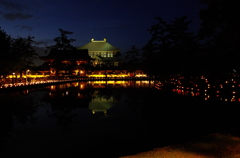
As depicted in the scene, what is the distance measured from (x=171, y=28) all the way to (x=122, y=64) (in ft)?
94.7

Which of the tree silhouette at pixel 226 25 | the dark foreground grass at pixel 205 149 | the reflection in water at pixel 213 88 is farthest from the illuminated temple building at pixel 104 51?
the dark foreground grass at pixel 205 149

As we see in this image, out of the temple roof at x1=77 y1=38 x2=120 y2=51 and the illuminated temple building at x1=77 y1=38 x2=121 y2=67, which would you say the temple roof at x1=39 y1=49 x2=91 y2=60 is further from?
the temple roof at x1=77 y1=38 x2=120 y2=51

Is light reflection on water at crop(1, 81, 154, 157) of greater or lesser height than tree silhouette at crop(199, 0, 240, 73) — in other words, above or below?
below

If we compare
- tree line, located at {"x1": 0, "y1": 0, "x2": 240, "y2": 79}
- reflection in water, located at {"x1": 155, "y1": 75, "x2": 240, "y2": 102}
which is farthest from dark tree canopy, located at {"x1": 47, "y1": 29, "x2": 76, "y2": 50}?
reflection in water, located at {"x1": 155, "y1": 75, "x2": 240, "y2": 102}

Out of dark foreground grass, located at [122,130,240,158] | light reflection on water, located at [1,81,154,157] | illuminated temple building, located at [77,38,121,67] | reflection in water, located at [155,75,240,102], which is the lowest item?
light reflection on water, located at [1,81,154,157]

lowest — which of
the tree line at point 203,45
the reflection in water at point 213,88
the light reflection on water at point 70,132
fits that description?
the light reflection on water at point 70,132

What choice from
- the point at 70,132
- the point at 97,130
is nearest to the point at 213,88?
the point at 97,130

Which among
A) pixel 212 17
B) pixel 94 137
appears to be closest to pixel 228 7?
pixel 212 17

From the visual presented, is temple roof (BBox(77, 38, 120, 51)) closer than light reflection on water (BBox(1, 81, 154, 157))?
No

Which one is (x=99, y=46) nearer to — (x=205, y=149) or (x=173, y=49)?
(x=173, y=49)

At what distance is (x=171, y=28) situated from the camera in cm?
2212

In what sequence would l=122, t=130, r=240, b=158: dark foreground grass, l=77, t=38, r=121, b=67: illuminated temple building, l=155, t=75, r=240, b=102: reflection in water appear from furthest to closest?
l=77, t=38, r=121, b=67: illuminated temple building
l=155, t=75, r=240, b=102: reflection in water
l=122, t=130, r=240, b=158: dark foreground grass

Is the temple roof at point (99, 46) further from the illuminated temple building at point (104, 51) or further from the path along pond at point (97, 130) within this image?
the path along pond at point (97, 130)

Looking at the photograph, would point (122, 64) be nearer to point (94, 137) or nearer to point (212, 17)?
point (212, 17)
